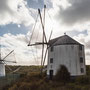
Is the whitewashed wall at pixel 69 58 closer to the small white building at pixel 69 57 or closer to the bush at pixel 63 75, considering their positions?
the small white building at pixel 69 57

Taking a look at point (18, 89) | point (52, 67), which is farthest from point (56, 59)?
point (18, 89)

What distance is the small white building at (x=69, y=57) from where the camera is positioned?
3171 cm

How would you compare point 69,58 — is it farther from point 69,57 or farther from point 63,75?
point 63,75

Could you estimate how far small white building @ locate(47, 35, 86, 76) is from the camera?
31711 mm

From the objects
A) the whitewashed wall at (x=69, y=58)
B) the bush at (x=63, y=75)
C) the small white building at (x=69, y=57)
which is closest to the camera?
the bush at (x=63, y=75)

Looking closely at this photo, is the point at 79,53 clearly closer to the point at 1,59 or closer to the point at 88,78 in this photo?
the point at 88,78

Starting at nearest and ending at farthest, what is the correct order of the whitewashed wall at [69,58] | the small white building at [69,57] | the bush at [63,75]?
the bush at [63,75] → the whitewashed wall at [69,58] → the small white building at [69,57]

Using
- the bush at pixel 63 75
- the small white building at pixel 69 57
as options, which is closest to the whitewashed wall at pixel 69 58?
the small white building at pixel 69 57

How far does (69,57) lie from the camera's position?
32.0 meters

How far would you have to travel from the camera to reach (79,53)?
32.9 meters

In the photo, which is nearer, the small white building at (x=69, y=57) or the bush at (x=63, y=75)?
the bush at (x=63, y=75)

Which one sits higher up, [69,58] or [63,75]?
[69,58]

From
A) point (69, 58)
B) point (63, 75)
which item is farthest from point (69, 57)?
point (63, 75)

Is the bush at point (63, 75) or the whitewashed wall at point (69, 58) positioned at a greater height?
the whitewashed wall at point (69, 58)
